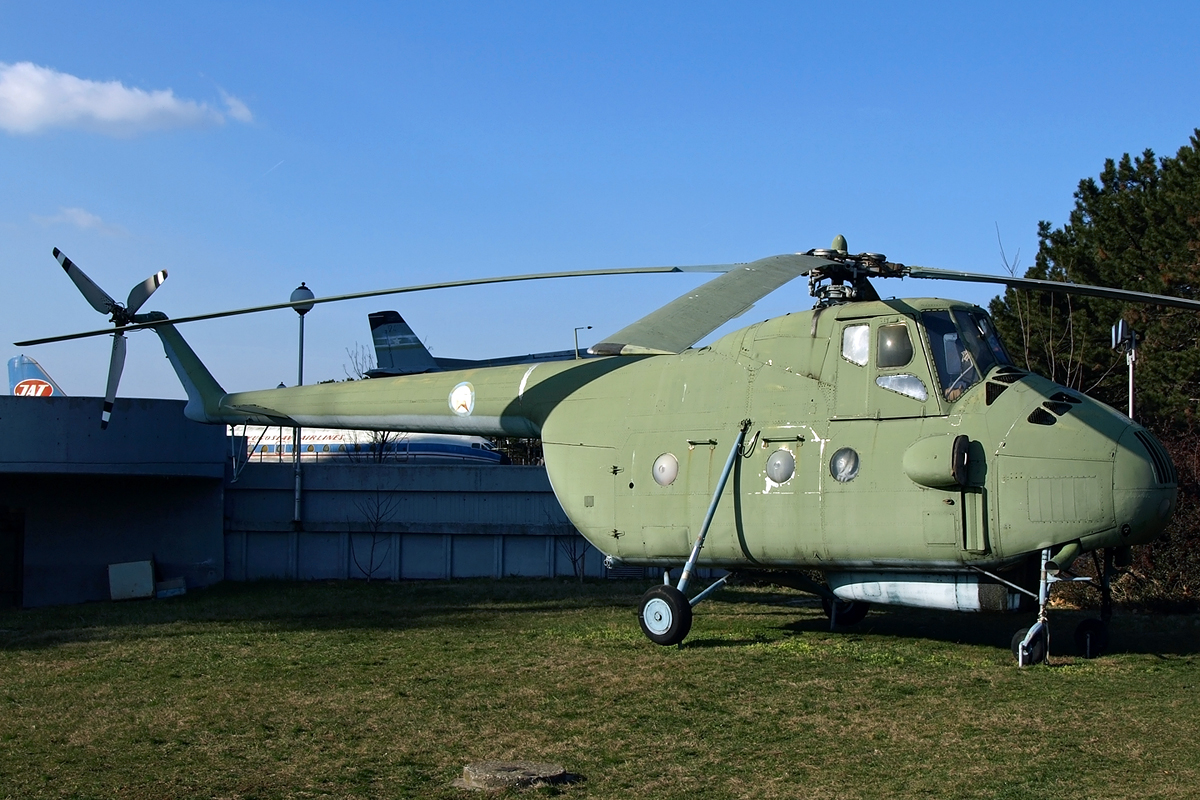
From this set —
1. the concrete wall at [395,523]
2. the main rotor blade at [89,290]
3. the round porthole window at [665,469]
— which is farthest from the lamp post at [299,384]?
the round porthole window at [665,469]

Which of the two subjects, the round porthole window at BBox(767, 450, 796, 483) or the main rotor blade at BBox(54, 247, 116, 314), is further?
the main rotor blade at BBox(54, 247, 116, 314)

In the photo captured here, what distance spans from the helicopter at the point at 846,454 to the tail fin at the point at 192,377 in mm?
4597

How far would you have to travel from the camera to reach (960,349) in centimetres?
1202

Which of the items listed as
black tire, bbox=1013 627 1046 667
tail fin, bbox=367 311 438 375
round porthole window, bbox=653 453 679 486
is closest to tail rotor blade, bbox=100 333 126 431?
tail fin, bbox=367 311 438 375

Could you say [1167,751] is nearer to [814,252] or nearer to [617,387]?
[814,252]

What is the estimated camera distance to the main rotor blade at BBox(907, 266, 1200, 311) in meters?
11.0

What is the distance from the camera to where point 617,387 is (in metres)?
14.4

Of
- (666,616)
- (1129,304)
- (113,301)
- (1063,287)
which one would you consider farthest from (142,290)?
(1129,304)

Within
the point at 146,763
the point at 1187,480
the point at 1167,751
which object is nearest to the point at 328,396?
the point at 146,763

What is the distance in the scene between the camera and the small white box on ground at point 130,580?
23.3 metres

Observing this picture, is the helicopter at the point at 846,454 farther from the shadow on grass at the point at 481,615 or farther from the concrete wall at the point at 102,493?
the concrete wall at the point at 102,493

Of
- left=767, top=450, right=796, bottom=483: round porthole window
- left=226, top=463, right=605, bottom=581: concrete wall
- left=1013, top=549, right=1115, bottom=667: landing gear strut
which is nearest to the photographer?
left=1013, top=549, right=1115, bottom=667: landing gear strut

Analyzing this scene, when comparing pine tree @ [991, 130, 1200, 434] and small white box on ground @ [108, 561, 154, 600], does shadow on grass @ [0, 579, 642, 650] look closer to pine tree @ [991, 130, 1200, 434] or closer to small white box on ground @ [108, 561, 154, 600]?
small white box on ground @ [108, 561, 154, 600]

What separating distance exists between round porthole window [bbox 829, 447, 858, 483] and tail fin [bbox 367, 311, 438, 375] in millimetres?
Result: 16234
